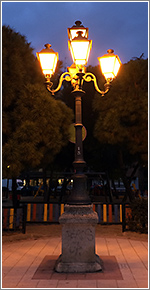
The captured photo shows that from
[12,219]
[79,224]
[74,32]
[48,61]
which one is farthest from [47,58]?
[12,219]

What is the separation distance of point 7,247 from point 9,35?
24.3ft

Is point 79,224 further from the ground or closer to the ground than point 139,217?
further from the ground

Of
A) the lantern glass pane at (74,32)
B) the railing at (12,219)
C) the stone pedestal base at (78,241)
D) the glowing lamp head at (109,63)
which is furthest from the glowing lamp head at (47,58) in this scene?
the railing at (12,219)

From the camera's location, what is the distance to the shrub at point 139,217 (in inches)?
415

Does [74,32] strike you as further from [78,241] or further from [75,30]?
[78,241]

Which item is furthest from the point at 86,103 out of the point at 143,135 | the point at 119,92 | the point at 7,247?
the point at 7,247

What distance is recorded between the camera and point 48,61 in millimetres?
6719

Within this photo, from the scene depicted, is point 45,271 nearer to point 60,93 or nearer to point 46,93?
point 46,93

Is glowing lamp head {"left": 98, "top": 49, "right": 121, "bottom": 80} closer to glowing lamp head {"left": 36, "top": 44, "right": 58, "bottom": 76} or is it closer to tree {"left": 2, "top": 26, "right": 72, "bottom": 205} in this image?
glowing lamp head {"left": 36, "top": 44, "right": 58, "bottom": 76}

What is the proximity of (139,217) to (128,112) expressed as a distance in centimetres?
466

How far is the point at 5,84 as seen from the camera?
35.1 feet

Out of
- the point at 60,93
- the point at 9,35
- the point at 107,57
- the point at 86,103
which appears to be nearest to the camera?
the point at 107,57

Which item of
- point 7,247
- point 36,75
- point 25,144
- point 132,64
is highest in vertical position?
point 132,64

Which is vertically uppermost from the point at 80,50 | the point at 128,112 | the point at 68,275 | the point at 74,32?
the point at 74,32
